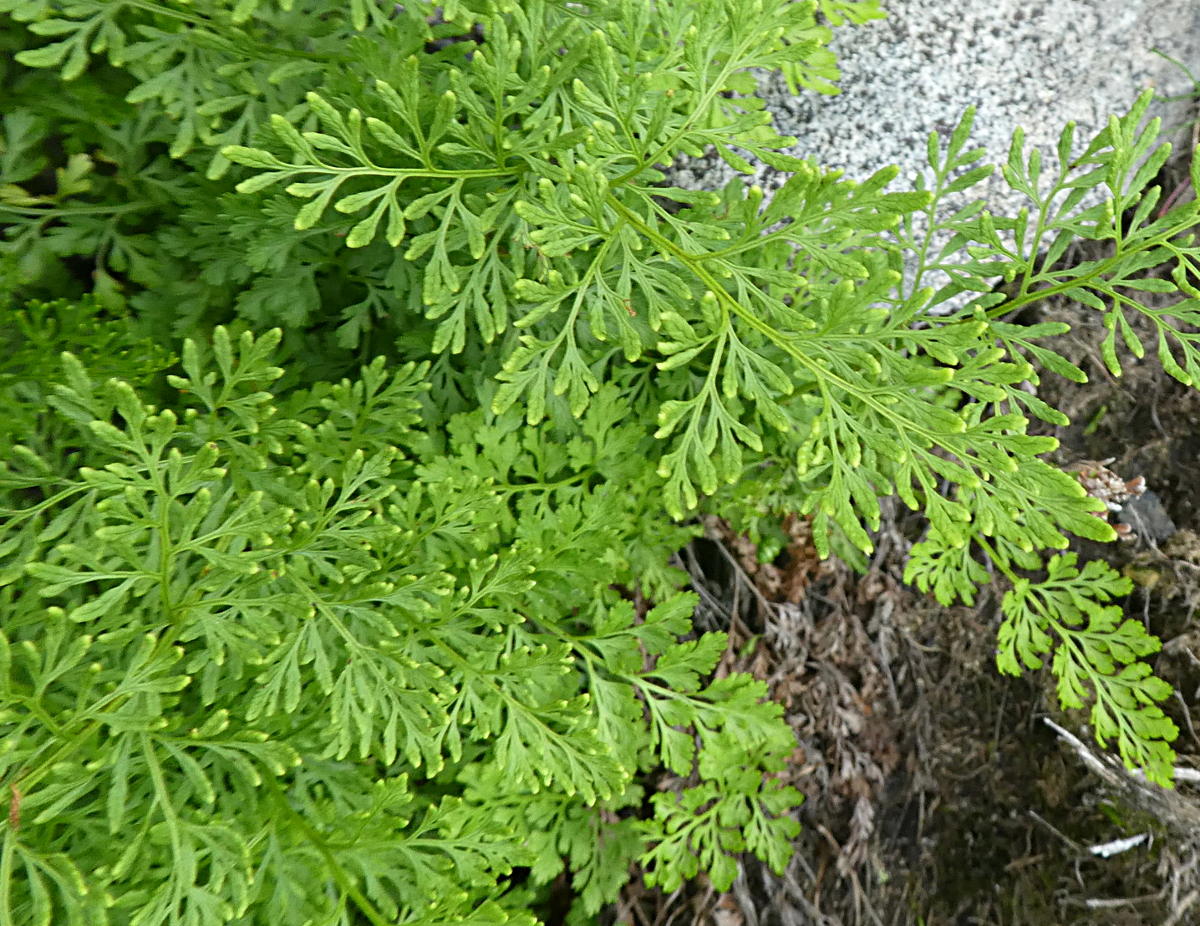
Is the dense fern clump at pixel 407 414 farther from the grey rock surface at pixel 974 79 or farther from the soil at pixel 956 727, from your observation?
the soil at pixel 956 727

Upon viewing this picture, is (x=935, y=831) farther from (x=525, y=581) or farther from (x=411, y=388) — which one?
(x=411, y=388)

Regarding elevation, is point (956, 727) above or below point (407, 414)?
below

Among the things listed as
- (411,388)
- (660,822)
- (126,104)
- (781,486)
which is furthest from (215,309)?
(660,822)

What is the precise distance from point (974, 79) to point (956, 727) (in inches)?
96.3

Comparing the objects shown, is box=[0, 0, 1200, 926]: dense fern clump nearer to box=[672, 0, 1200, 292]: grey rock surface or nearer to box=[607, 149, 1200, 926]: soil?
box=[672, 0, 1200, 292]: grey rock surface

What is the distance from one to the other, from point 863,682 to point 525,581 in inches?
70.0

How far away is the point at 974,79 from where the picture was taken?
3.08 meters

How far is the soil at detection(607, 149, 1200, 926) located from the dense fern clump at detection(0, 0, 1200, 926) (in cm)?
59

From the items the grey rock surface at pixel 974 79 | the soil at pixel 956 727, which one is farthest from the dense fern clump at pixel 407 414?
the soil at pixel 956 727

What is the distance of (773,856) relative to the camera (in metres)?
2.77

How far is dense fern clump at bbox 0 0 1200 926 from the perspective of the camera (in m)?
1.80

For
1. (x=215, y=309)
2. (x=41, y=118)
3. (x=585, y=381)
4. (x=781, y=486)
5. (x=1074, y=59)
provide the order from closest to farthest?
1. (x=585, y=381)
2. (x=41, y=118)
3. (x=215, y=309)
4. (x=781, y=486)
5. (x=1074, y=59)

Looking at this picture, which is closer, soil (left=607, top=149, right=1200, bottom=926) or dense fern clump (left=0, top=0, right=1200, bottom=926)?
dense fern clump (left=0, top=0, right=1200, bottom=926)

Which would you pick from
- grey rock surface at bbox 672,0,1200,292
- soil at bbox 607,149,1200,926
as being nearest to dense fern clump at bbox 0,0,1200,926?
grey rock surface at bbox 672,0,1200,292
